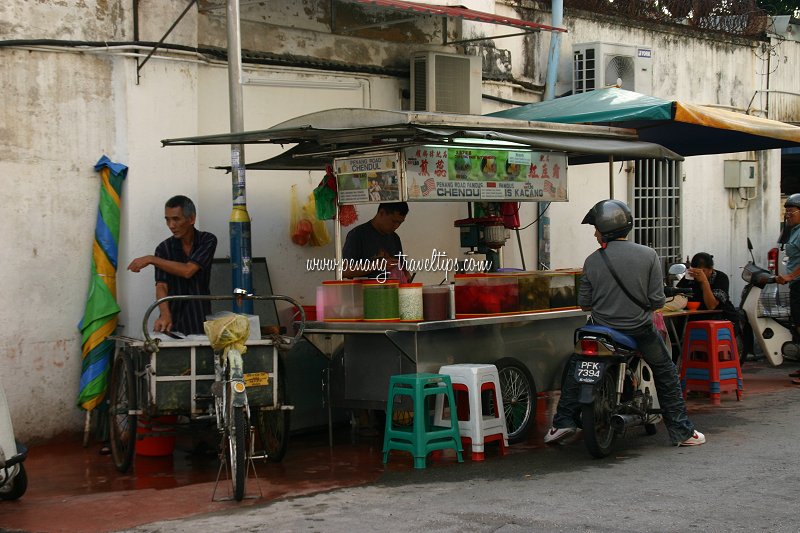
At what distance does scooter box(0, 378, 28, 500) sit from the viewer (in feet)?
21.1

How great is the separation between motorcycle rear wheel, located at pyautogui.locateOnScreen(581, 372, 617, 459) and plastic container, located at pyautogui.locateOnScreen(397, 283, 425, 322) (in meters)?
1.41

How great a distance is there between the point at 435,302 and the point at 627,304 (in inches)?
56.0

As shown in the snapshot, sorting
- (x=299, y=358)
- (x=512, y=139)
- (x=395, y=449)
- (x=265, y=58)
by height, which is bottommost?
(x=395, y=449)

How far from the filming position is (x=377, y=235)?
9.63 metres

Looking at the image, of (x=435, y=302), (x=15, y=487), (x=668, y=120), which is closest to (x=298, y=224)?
(x=435, y=302)

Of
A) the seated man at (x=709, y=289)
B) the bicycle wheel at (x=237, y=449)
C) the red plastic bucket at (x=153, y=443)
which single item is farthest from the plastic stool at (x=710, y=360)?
the bicycle wheel at (x=237, y=449)

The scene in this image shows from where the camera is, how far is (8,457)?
21.4 feet

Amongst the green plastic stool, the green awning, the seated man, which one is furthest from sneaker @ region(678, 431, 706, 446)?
the green awning

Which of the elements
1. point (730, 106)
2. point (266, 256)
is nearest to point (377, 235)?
point (266, 256)

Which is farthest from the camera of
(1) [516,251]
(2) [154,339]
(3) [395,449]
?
(1) [516,251]

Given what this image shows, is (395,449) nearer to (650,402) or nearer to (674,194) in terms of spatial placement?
(650,402)

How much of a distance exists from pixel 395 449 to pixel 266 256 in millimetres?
2970

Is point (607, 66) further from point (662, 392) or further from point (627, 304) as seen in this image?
point (662, 392)

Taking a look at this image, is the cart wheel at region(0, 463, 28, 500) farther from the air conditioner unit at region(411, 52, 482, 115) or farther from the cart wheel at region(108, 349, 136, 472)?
the air conditioner unit at region(411, 52, 482, 115)
